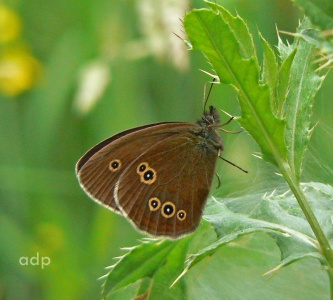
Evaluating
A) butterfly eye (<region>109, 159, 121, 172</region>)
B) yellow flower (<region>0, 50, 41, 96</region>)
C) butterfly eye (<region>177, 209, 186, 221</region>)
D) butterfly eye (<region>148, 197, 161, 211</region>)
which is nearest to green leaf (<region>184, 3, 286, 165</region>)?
butterfly eye (<region>177, 209, 186, 221</region>)

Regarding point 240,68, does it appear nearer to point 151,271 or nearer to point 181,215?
point 151,271

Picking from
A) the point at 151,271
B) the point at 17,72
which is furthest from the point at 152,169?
the point at 17,72

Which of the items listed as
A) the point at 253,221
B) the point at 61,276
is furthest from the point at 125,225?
the point at 253,221

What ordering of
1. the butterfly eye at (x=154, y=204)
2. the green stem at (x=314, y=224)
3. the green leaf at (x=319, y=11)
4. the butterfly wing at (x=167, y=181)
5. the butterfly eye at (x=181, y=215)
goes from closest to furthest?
the green leaf at (x=319, y=11) < the green stem at (x=314, y=224) < the butterfly eye at (x=181, y=215) < the butterfly wing at (x=167, y=181) < the butterfly eye at (x=154, y=204)

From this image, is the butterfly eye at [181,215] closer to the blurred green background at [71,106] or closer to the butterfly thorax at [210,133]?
the butterfly thorax at [210,133]

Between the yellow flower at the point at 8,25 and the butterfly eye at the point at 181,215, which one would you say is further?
the yellow flower at the point at 8,25

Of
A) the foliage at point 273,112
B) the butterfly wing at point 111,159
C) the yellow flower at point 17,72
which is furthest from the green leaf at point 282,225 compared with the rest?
the yellow flower at point 17,72

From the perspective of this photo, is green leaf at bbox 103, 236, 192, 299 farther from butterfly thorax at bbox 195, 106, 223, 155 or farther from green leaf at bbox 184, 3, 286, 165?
butterfly thorax at bbox 195, 106, 223, 155
